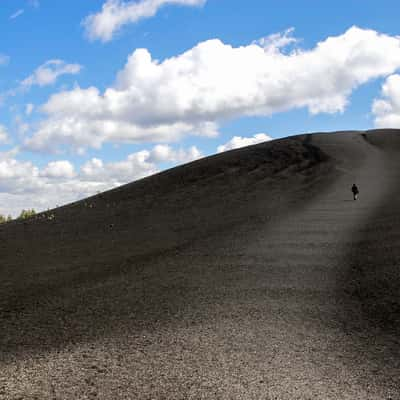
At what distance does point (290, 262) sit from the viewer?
1245 centimetres

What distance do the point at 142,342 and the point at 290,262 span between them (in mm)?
6232

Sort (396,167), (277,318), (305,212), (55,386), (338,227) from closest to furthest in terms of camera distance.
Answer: (55,386), (277,318), (338,227), (305,212), (396,167)

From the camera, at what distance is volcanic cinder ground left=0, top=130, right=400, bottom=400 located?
5855 millimetres

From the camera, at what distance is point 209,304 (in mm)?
9102

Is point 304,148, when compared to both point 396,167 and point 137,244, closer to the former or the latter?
point 396,167

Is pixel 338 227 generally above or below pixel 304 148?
below

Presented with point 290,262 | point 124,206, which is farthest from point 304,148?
point 290,262

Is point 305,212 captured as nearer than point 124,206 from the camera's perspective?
Yes

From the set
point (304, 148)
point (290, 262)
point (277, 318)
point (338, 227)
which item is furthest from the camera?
point (304, 148)

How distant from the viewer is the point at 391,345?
7223mm

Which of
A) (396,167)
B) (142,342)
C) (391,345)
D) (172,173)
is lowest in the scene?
(391,345)

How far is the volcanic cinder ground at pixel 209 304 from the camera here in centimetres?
586

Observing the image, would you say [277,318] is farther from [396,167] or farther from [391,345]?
[396,167]

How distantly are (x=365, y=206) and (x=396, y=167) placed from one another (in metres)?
16.2
